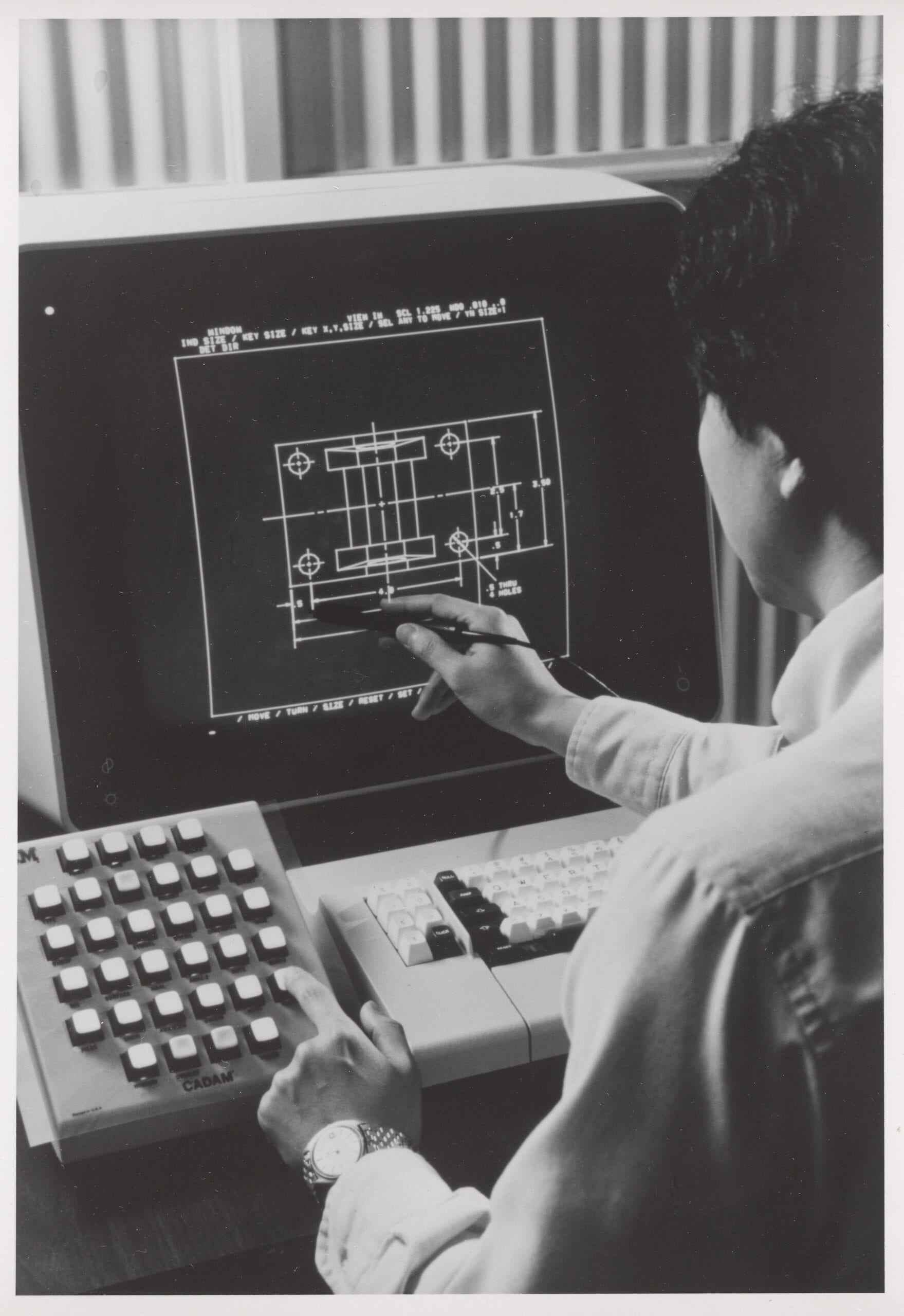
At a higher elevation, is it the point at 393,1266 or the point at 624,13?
the point at 624,13

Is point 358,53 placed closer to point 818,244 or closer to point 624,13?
point 624,13

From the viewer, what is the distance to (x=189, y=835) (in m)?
0.83

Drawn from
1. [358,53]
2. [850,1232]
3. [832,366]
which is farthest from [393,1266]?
[358,53]

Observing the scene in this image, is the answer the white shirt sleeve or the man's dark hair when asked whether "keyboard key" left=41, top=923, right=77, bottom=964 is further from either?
the man's dark hair

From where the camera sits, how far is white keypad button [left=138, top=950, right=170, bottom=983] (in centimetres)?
74

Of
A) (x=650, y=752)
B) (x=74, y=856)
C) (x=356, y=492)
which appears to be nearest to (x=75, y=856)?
(x=74, y=856)

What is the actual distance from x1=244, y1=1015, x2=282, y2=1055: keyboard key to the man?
0.02 m

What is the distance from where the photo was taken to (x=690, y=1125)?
0.60m

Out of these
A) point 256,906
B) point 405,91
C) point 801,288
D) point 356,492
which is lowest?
point 256,906

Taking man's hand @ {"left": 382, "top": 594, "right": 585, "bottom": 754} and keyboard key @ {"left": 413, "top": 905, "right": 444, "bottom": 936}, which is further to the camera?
man's hand @ {"left": 382, "top": 594, "right": 585, "bottom": 754}

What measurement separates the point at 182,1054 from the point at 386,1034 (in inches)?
4.9

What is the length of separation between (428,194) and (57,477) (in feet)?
1.12

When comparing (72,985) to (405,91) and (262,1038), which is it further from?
(405,91)

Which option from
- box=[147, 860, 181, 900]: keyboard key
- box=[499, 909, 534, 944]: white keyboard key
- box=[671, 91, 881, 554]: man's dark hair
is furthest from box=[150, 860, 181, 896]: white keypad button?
box=[671, 91, 881, 554]: man's dark hair
